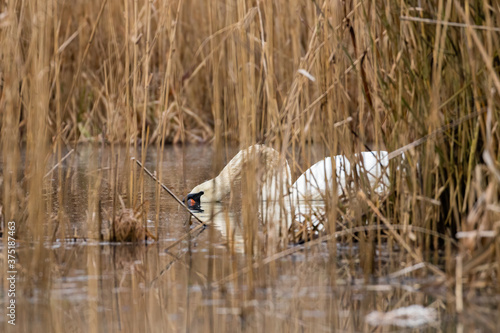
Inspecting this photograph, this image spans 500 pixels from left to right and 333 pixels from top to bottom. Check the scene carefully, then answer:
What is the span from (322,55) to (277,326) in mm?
938

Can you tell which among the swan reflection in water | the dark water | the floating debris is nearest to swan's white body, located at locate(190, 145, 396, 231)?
the swan reflection in water

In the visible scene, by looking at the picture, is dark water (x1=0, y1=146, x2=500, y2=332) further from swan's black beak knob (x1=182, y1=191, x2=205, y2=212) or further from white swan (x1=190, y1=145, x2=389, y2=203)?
swan's black beak knob (x1=182, y1=191, x2=205, y2=212)

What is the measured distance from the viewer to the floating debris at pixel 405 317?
158 cm

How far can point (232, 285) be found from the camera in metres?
1.89

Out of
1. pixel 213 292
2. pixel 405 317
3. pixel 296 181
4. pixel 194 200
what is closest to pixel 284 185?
pixel 194 200

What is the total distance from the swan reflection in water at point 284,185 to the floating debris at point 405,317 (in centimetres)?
49

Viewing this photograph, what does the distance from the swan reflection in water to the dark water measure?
→ 0.47 ft

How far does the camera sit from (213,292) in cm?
184

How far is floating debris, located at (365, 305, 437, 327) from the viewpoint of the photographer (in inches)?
62.1

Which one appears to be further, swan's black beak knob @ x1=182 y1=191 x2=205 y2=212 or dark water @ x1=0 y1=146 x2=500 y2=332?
swan's black beak knob @ x1=182 y1=191 x2=205 y2=212

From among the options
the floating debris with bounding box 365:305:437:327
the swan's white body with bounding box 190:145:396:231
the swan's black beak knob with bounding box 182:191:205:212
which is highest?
the swan's white body with bounding box 190:145:396:231

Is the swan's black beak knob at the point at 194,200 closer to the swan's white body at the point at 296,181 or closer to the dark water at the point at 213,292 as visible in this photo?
the swan's white body at the point at 296,181

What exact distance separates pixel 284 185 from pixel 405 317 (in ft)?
5.59

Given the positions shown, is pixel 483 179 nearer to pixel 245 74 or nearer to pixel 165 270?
pixel 245 74
